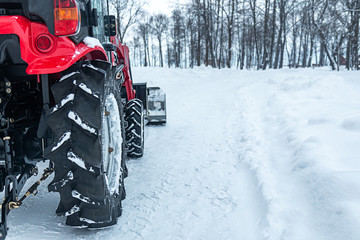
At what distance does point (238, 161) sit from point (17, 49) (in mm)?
2971

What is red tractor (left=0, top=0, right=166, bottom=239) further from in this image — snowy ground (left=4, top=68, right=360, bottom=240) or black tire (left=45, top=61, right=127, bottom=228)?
snowy ground (left=4, top=68, right=360, bottom=240)

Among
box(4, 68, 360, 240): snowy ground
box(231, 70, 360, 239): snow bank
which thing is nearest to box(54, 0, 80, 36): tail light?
box(4, 68, 360, 240): snowy ground

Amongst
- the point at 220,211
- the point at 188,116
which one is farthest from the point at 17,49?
the point at 188,116

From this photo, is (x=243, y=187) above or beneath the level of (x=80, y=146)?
beneath

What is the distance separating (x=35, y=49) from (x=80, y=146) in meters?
0.67

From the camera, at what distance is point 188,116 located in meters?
7.41

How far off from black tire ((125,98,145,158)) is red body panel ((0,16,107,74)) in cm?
240

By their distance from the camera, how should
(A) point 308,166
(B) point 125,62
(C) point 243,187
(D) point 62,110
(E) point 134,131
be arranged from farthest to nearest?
(B) point 125,62, (E) point 134,131, (C) point 243,187, (A) point 308,166, (D) point 62,110

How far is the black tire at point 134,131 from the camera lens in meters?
4.36

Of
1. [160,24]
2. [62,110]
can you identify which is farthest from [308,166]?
[160,24]

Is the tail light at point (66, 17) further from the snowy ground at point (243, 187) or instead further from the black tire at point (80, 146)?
the snowy ground at point (243, 187)

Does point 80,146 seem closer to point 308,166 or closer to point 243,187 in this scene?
point 243,187

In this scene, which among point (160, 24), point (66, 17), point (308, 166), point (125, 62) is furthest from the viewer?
point (160, 24)

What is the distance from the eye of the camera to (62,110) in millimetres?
2051
